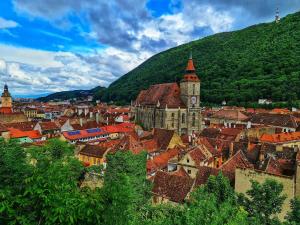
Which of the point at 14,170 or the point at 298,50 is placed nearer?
the point at 14,170

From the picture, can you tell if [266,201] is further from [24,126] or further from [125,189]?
[24,126]

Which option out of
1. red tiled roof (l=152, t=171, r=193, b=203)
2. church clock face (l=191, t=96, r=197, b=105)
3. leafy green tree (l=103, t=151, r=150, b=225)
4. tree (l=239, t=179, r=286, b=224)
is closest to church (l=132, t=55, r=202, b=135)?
church clock face (l=191, t=96, r=197, b=105)

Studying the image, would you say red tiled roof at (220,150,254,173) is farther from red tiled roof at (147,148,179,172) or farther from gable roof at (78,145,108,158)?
gable roof at (78,145,108,158)

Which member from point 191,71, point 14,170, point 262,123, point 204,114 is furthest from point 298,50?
point 14,170

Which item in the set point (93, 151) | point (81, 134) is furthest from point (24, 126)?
point (93, 151)

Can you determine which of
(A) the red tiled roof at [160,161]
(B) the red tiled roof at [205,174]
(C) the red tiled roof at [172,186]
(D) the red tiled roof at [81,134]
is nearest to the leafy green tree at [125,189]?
(C) the red tiled roof at [172,186]

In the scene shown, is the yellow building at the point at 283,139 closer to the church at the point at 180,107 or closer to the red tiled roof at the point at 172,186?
the church at the point at 180,107

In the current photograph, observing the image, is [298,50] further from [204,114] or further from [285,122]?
[285,122]
